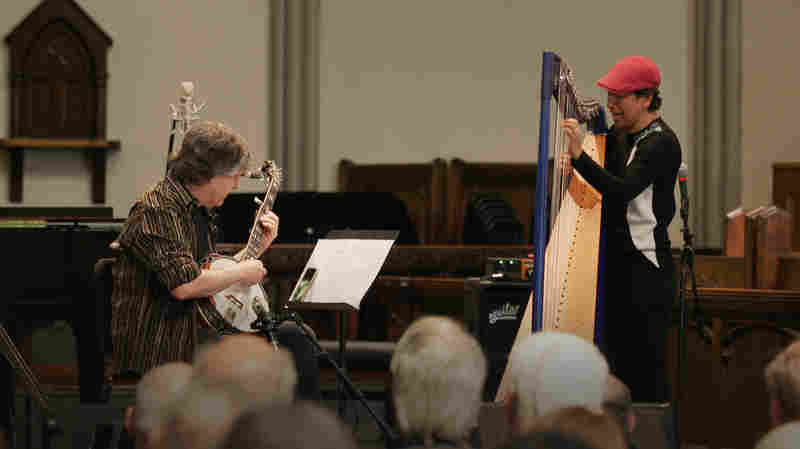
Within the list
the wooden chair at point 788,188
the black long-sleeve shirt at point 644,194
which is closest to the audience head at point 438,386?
the black long-sleeve shirt at point 644,194

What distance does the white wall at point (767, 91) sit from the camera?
906 cm

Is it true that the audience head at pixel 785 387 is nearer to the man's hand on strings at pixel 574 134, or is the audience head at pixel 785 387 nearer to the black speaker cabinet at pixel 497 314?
the man's hand on strings at pixel 574 134

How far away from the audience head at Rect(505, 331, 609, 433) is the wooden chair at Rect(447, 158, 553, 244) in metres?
6.67

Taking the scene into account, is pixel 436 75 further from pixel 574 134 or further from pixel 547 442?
pixel 547 442

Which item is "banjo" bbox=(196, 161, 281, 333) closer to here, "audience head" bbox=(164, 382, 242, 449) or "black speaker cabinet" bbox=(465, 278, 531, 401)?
"black speaker cabinet" bbox=(465, 278, 531, 401)

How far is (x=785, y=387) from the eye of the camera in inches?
82.7

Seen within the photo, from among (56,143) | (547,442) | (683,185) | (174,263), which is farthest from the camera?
(56,143)

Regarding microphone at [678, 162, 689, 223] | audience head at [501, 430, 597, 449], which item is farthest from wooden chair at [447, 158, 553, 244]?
audience head at [501, 430, 597, 449]

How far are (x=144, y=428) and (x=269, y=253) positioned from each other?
13.9 feet

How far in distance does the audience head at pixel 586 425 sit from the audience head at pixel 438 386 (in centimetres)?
23

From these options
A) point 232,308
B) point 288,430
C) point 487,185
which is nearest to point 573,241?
point 232,308

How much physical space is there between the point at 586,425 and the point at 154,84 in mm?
7909

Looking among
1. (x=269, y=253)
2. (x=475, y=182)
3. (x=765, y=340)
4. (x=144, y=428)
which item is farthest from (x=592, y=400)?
(x=475, y=182)

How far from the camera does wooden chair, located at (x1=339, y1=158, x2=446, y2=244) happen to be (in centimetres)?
887
